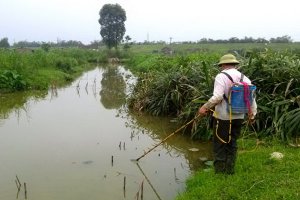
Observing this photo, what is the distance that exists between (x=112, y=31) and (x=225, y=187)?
176 ft

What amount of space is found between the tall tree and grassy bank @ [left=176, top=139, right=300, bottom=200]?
52166mm

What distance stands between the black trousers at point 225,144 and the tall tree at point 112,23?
52.4m

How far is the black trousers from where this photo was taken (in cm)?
570

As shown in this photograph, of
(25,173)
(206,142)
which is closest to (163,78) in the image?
(206,142)

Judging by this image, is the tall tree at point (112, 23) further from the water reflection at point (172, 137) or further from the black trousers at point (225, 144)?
the black trousers at point (225, 144)

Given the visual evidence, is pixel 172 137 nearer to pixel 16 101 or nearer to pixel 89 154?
pixel 89 154

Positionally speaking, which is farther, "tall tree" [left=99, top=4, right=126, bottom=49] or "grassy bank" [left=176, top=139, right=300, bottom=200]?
"tall tree" [left=99, top=4, right=126, bottom=49]

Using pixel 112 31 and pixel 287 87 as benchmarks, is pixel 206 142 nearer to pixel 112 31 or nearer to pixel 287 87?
pixel 287 87

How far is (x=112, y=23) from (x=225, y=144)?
5314 centimetres

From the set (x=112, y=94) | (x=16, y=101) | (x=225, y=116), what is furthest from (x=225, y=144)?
(x=112, y=94)

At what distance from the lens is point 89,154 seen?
7.86 metres

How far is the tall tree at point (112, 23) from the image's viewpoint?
188 ft

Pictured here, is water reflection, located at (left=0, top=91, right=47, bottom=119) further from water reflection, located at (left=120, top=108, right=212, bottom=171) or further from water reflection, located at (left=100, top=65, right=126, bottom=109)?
water reflection, located at (left=120, top=108, right=212, bottom=171)

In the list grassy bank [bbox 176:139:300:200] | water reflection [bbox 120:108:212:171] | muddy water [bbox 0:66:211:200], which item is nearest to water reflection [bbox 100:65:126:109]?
muddy water [bbox 0:66:211:200]
